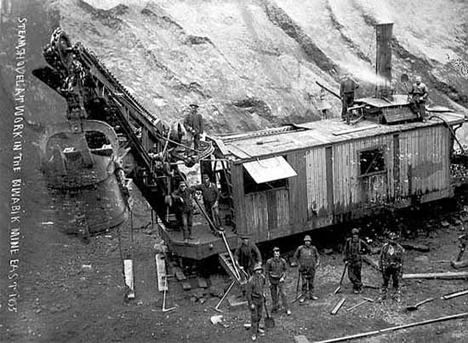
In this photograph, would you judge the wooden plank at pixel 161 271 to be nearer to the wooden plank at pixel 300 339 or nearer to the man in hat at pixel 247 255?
the man in hat at pixel 247 255

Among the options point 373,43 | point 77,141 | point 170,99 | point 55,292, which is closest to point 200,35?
point 170,99

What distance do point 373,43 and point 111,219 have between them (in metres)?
17.3

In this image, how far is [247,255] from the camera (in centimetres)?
1226

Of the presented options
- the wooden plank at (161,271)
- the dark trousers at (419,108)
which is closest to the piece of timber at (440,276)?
the dark trousers at (419,108)

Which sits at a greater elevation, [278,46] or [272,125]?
[278,46]

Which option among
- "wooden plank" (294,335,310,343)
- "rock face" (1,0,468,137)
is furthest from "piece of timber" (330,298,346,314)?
"rock face" (1,0,468,137)

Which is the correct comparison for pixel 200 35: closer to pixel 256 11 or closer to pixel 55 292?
pixel 256 11

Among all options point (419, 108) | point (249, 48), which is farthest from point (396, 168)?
point (249, 48)

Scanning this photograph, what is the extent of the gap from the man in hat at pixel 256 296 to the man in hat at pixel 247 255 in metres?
1.29

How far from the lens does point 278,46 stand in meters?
22.2

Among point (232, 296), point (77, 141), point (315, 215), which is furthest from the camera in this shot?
point (315, 215)

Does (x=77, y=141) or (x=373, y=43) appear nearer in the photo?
(x=77, y=141)

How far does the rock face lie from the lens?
19750 mm

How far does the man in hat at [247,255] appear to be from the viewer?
40.1 feet
